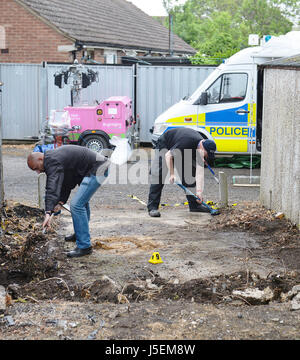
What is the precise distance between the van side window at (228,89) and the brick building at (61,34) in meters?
7.05

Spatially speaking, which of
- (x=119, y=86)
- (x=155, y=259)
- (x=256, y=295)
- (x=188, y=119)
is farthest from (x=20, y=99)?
(x=256, y=295)

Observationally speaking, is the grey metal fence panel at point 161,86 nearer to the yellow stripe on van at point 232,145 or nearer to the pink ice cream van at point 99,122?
the pink ice cream van at point 99,122

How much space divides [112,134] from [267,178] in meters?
6.63

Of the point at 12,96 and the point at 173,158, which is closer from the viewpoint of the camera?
the point at 173,158

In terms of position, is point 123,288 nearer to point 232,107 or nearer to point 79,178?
point 79,178

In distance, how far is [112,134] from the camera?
15.5m

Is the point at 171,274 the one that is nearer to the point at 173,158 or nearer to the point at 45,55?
the point at 173,158

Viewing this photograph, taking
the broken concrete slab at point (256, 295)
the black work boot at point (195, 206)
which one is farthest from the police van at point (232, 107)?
the broken concrete slab at point (256, 295)

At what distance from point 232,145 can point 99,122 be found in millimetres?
3698

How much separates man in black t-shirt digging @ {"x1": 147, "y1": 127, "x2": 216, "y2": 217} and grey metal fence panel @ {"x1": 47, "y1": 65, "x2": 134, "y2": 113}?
8706mm

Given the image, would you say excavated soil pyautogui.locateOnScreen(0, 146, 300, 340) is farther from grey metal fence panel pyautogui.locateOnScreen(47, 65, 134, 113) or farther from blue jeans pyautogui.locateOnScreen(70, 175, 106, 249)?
grey metal fence panel pyautogui.locateOnScreen(47, 65, 134, 113)

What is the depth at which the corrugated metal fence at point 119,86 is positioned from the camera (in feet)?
58.5

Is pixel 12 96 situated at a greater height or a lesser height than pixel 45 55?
lesser
